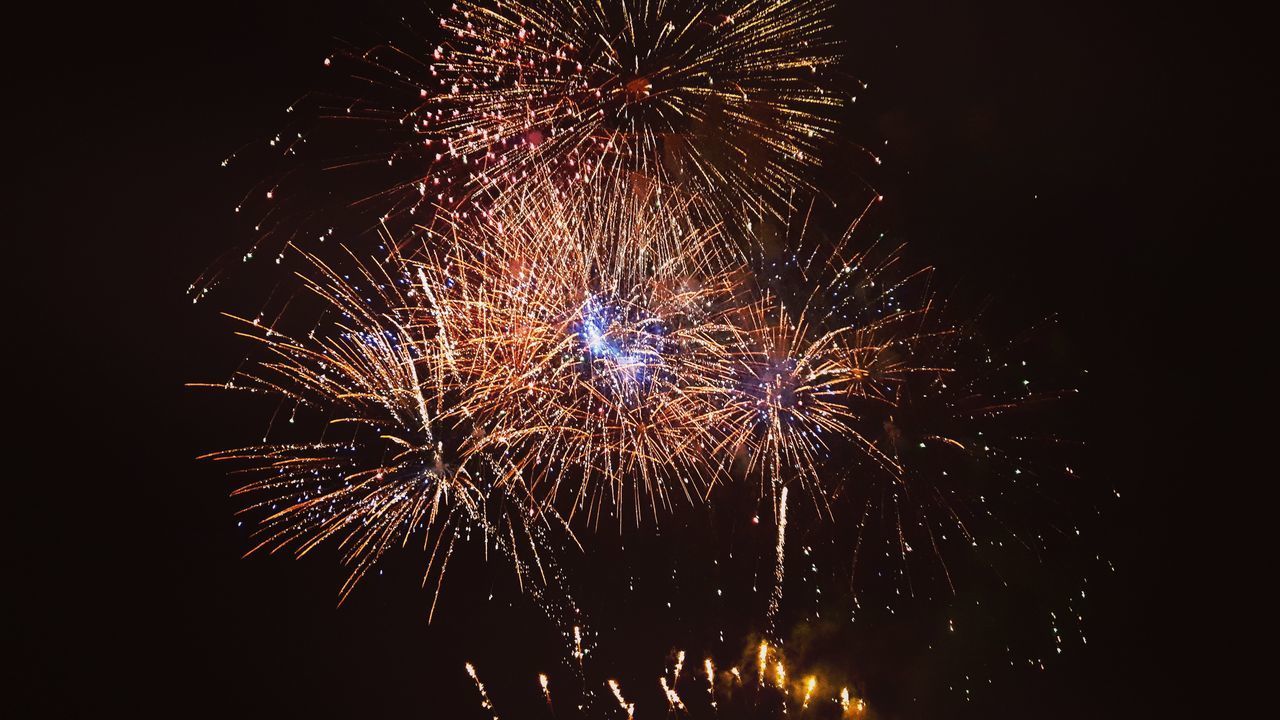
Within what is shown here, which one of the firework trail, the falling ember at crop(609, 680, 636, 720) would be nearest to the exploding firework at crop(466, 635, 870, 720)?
the falling ember at crop(609, 680, 636, 720)

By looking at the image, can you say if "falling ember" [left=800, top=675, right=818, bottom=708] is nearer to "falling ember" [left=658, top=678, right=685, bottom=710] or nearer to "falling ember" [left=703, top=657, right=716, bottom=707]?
"falling ember" [left=703, top=657, right=716, bottom=707]

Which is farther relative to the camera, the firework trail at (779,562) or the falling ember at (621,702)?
the falling ember at (621,702)

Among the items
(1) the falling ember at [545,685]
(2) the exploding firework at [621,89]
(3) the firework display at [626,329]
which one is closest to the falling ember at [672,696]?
(1) the falling ember at [545,685]

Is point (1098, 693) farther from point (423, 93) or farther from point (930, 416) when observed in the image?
point (423, 93)

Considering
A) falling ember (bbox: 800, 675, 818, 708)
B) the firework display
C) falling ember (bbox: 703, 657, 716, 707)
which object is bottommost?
falling ember (bbox: 800, 675, 818, 708)

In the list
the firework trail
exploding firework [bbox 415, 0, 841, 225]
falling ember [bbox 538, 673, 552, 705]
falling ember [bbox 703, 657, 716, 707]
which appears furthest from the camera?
falling ember [bbox 538, 673, 552, 705]

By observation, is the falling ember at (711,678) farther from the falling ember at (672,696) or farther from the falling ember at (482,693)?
the falling ember at (482,693)

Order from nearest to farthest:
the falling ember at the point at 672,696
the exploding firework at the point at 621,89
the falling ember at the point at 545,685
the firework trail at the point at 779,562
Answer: the exploding firework at the point at 621,89 → the firework trail at the point at 779,562 → the falling ember at the point at 672,696 → the falling ember at the point at 545,685

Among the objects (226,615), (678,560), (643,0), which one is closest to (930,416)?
(678,560)
